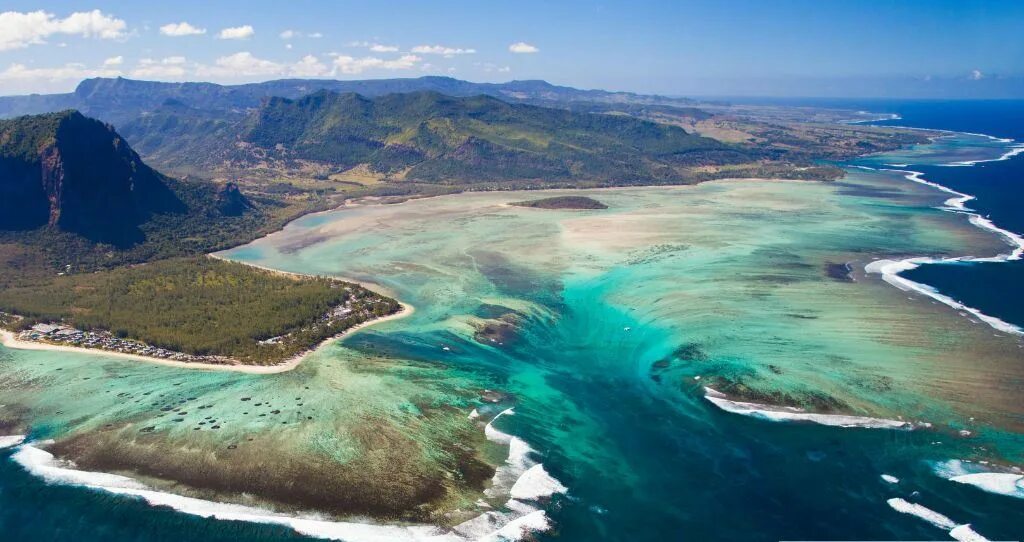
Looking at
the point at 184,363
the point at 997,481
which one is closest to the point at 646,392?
the point at 997,481

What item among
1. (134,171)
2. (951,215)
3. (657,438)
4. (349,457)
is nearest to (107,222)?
(134,171)

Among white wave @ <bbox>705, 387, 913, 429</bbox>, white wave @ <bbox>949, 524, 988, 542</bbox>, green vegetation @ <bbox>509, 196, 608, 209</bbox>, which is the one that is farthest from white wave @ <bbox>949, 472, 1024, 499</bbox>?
green vegetation @ <bbox>509, 196, 608, 209</bbox>

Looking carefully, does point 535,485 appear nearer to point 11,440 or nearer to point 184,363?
point 184,363

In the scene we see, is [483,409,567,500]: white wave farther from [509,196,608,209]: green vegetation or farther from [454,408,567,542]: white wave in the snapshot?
[509,196,608,209]: green vegetation

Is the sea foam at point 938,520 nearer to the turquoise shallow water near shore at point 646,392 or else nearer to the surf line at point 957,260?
the turquoise shallow water near shore at point 646,392

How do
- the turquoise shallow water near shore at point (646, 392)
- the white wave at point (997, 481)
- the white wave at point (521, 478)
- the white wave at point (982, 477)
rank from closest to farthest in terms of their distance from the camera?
the turquoise shallow water near shore at point (646, 392) → the white wave at point (997, 481) → the white wave at point (982, 477) → the white wave at point (521, 478)

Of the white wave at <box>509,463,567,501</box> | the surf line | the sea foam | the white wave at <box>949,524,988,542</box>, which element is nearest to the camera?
the white wave at <box>949,524,988,542</box>

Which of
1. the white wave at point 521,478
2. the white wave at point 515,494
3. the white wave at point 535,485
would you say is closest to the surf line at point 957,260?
the white wave at point 535,485
